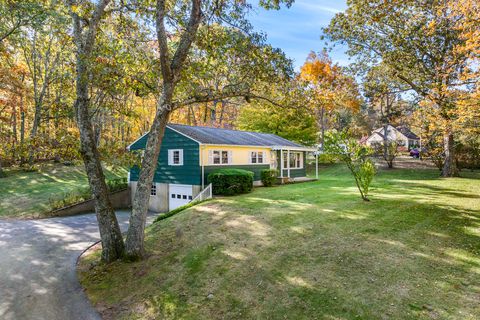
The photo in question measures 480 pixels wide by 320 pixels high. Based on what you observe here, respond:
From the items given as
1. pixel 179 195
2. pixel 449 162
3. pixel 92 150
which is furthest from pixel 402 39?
pixel 92 150

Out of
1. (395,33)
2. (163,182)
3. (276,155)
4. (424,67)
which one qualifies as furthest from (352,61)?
(163,182)

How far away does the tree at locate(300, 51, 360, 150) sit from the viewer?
30.2 ft

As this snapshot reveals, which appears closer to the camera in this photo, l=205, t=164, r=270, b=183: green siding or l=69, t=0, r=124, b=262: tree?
l=69, t=0, r=124, b=262: tree

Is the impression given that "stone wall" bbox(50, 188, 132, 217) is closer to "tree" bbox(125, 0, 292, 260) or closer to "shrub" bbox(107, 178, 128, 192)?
"shrub" bbox(107, 178, 128, 192)

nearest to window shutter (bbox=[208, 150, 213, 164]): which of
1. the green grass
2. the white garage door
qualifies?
the white garage door

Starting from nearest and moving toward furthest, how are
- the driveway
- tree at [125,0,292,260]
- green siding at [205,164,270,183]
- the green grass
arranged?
1. the driveway
2. tree at [125,0,292,260]
3. the green grass
4. green siding at [205,164,270,183]

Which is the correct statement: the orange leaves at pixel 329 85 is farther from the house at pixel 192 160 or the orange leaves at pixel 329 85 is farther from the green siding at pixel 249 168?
A: the green siding at pixel 249 168

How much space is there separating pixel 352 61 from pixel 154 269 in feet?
57.8

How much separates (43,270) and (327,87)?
34.9ft

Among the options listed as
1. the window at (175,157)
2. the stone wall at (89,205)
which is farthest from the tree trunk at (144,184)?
the stone wall at (89,205)

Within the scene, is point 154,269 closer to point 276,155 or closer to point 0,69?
point 276,155

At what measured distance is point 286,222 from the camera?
398 inches

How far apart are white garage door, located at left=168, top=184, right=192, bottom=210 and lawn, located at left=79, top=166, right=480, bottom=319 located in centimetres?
697

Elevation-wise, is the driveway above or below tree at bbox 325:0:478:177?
below
